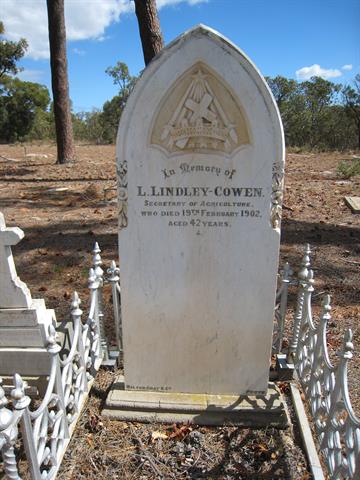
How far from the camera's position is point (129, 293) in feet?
9.20

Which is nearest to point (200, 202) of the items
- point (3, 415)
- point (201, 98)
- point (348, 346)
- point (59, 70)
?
point (201, 98)

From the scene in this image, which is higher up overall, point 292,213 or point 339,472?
point 292,213

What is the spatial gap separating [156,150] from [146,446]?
203 cm

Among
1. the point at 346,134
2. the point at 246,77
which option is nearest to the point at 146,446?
the point at 246,77

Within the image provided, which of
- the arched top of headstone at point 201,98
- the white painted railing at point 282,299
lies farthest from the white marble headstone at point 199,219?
the white painted railing at point 282,299

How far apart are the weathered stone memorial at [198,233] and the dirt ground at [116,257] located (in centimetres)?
23

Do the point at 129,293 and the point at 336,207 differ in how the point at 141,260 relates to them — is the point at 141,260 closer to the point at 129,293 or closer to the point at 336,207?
the point at 129,293

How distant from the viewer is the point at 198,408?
2.87 m

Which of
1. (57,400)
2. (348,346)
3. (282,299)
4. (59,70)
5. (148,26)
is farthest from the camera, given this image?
(59,70)

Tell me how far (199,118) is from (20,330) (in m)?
2.04

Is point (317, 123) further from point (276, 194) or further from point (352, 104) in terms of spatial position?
point (276, 194)

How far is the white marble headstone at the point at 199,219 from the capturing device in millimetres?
2379

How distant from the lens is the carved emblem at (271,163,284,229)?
2477mm

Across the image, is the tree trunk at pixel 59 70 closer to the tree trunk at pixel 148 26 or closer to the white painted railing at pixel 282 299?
the tree trunk at pixel 148 26
